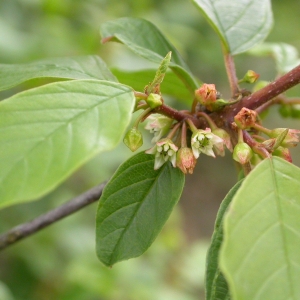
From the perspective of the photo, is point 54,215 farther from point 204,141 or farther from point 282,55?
point 282,55

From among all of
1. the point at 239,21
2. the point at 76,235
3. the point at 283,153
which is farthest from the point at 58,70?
the point at 76,235

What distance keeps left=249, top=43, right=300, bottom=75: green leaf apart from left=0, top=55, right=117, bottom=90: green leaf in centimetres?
83

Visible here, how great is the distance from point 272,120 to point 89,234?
4.50m

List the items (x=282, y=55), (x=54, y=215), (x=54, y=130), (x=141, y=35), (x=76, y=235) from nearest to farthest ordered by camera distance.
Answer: (x=54, y=130), (x=54, y=215), (x=141, y=35), (x=282, y=55), (x=76, y=235)

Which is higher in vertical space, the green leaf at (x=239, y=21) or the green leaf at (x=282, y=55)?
the green leaf at (x=239, y=21)

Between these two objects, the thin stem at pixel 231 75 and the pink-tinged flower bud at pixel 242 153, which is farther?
the thin stem at pixel 231 75

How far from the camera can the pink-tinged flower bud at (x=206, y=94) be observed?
41.6 inches

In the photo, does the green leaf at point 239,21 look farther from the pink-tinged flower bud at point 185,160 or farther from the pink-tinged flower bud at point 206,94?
the pink-tinged flower bud at point 185,160

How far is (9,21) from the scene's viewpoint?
317cm

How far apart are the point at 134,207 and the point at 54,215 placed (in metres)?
0.30

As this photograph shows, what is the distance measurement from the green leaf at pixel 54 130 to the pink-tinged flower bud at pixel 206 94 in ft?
1.01

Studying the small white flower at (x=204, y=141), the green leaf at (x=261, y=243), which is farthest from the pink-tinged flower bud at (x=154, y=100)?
the green leaf at (x=261, y=243)

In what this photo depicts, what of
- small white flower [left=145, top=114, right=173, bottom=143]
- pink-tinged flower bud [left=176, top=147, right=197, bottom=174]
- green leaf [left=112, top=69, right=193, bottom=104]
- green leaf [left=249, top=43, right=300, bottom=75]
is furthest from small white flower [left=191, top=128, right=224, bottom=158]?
green leaf [left=249, top=43, right=300, bottom=75]

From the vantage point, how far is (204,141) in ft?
3.25
